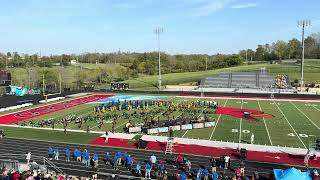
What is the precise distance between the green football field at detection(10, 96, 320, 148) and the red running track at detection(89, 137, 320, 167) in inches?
116

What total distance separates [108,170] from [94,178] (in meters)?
2.11

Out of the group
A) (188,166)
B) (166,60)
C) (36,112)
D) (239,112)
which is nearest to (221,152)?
(188,166)

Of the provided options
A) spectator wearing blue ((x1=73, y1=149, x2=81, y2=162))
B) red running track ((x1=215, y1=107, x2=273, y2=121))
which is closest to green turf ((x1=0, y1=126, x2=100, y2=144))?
spectator wearing blue ((x1=73, y1=149, x2=81, y2=162))

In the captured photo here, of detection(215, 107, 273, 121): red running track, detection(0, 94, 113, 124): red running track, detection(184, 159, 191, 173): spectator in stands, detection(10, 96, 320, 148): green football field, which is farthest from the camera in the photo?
detection(0, 94, 113, 124): red running track

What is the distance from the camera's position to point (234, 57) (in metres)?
126

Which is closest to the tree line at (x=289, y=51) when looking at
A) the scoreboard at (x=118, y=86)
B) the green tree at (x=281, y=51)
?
the green tree at (x=281, y=51)

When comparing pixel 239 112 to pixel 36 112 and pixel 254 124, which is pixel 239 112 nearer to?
pixel 254 124

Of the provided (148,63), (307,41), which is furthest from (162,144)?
(307,41)

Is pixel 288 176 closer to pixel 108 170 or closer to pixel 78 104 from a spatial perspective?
pixel 108 170

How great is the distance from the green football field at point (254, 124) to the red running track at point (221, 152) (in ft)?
9.66

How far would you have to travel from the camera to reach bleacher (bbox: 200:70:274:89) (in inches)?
2931

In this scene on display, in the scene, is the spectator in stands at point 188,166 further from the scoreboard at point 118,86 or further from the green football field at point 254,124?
the scoreboard at point 118,86

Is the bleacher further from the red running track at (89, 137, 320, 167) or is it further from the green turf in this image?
the red running track at (89, 137, 320, 167)

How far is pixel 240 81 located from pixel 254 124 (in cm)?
4305
